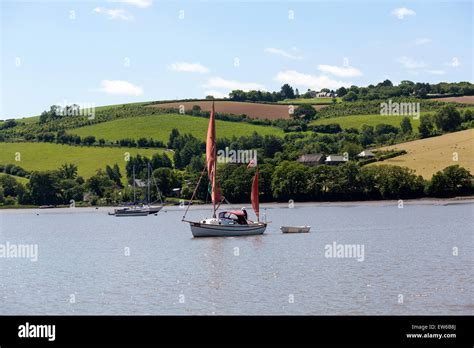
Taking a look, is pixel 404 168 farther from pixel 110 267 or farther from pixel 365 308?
pixel 365 308

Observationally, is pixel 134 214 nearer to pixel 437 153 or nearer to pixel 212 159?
pixel 437 153

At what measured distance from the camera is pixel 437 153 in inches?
7141

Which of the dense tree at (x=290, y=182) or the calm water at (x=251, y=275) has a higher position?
the dense tree at (x=290, y=182)

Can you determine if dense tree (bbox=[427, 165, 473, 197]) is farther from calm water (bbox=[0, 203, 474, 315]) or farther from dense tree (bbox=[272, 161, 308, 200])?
calm water (bbox=[0, 203, 474, 315])

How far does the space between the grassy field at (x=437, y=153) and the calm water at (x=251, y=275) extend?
240 ft

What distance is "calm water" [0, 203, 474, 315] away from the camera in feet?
142

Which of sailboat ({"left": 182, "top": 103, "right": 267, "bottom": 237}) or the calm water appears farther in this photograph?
sailboat ({"left": 182, "top": 103, "right": 267, "bottom": 237})

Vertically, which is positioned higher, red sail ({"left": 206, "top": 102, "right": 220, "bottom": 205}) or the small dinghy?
red sail ({"left": 206, "top": 102, "right": 220, "bottom": 205})

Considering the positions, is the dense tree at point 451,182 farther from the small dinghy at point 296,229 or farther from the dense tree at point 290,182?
the small dinghy at point 296,229

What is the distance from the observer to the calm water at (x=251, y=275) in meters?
43.3

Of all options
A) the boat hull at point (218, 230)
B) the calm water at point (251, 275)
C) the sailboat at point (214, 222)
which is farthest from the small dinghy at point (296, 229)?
the boat hull at point (218, 230)

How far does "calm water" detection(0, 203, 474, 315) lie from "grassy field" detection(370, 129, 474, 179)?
240 ft

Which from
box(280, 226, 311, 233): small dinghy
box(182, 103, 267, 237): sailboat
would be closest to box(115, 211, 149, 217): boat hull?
box(280, 226, 311, 233): small dinghy
